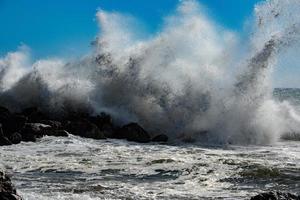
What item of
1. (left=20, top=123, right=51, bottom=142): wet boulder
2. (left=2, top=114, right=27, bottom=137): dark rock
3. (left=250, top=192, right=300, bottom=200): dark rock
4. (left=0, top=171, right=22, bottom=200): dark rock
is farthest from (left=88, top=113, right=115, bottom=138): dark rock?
(left=250, top=192, right=300, bottom=200): dark rock

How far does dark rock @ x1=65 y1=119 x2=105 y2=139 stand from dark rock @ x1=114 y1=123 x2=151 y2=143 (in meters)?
0.71

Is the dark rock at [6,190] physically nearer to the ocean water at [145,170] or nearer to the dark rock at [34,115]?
the ocean water at [145,170]

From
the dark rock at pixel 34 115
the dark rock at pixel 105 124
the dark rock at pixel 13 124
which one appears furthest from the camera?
the dark rock at pixel 34 115

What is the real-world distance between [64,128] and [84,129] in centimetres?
82

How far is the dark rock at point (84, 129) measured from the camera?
60.3ft

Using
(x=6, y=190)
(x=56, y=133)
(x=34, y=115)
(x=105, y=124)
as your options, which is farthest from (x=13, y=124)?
(x=6, y=190)

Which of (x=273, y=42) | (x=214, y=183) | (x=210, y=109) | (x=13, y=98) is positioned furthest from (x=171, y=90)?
(x=214, y=183)

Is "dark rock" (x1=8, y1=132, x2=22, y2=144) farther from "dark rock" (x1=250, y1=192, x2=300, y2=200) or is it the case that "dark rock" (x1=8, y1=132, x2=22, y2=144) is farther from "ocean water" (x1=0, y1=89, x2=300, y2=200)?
"dark rock" (x1=250, y1=192, x2=300, y2=200)

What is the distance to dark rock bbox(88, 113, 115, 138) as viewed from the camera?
19225 mm

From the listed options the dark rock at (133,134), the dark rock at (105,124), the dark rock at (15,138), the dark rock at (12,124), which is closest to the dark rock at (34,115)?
the dark rock at (105,124)

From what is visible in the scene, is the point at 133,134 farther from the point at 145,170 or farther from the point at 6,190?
the point at 6,190

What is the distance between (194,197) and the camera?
890cm

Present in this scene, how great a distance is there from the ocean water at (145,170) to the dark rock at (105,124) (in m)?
2.27

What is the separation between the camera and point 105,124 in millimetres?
19891
